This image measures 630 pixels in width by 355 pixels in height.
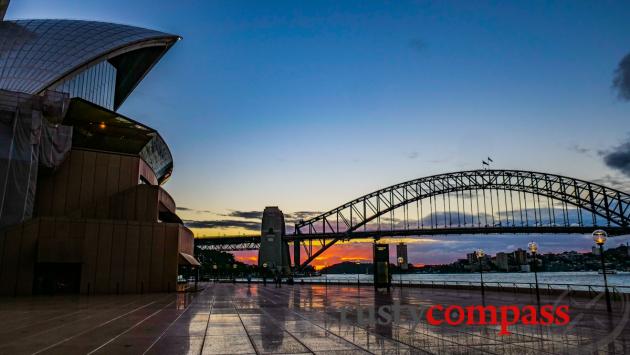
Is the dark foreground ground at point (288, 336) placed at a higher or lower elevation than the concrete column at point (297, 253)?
lower

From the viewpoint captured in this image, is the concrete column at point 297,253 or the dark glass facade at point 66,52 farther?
the concrete column at point 297,253

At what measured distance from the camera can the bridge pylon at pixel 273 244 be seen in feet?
444

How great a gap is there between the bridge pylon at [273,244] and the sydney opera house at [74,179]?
67773 mm

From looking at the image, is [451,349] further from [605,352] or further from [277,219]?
[277,219]

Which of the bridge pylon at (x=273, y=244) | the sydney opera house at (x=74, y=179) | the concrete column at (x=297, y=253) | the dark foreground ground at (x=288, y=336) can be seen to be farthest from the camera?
the concrete column at (x=297, y=253)

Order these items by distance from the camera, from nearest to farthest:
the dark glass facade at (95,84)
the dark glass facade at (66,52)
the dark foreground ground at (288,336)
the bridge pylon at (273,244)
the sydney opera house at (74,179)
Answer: the dark foreground ground at (288,336) → the sydney opera house at (74,179) → the dark glass facade at (66,52) → the dark glass facade at (95,84) → the bridge pylon at (273,244)

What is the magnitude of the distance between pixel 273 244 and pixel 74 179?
8991 centimetres

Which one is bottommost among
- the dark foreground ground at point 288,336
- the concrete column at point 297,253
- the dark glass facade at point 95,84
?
the dark foreground ground at point 288,336

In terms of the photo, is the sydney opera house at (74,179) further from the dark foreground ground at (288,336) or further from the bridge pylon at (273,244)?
the bridge pylon at (273,244)

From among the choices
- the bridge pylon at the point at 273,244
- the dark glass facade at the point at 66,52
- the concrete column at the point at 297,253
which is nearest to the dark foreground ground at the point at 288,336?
the dark glass facade at the point at 66,52

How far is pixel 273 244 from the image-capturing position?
5335 inches

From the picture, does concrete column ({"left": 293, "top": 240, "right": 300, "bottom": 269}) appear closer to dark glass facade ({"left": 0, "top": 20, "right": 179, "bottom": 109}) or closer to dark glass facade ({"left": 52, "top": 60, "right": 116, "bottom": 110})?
dark glass facade ({"left": 52, "top": 60, "right": 116, "bottom": 110})

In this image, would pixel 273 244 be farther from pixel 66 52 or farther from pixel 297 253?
pixel 66 52

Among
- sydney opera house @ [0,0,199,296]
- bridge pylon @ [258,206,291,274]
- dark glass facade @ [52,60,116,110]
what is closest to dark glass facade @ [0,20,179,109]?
dark glass facade @ [52,60,116,110]
